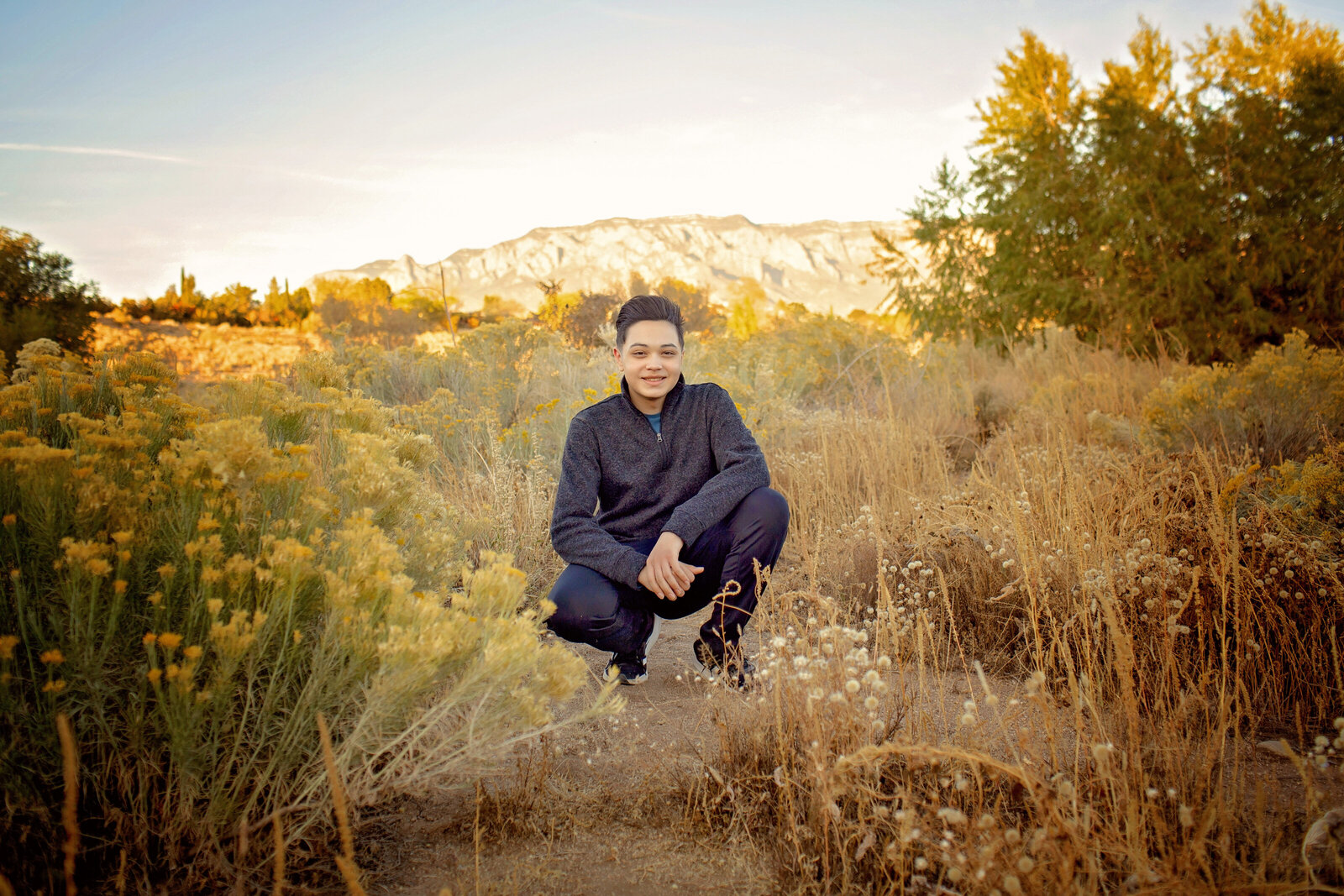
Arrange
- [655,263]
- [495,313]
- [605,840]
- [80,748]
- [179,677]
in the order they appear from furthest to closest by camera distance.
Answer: [655,263] < [495,313] < [605,840] < [80,748] < [179,677]

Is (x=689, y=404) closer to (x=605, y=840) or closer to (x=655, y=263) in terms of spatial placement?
(x=605, y=840)

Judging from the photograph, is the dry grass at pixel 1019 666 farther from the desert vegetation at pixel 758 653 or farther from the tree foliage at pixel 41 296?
the tree foliage at pixel 41 296

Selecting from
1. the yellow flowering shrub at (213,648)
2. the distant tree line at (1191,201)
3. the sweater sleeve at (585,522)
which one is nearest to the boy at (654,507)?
the sweater sleeve at (585,522)

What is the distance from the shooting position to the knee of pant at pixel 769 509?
2.50 metres

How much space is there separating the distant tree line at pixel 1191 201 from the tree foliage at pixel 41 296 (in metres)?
12.3

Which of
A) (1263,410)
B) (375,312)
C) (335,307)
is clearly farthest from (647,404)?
(335,307)

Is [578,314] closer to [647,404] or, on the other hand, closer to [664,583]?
[647,404]

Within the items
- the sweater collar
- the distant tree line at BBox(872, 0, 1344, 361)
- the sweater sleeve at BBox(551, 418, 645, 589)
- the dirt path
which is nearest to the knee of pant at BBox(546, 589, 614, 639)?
the sweater sleeve at BBox(551, 418, 645, 589)

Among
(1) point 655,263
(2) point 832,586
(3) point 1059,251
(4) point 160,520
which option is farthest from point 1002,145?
(1) point 655,263

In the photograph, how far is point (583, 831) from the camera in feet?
5.60

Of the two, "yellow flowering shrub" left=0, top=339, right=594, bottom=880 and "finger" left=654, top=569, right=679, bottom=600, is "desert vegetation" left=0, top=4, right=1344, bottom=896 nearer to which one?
"yellow flowering shrub" left=0, top=339, right=594, bottom=880

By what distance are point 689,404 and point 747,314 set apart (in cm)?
1838

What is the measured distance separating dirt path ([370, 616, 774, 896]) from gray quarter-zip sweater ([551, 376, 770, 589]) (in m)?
0.62

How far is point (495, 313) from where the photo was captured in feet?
83.7
